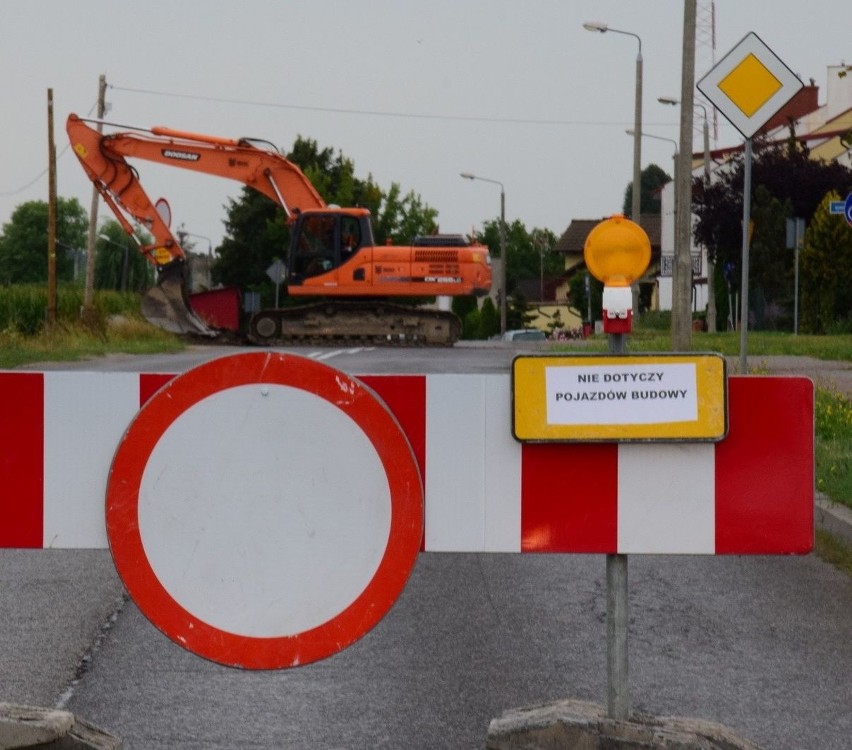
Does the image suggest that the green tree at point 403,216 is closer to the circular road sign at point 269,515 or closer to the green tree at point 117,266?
the green tree at point 117,266

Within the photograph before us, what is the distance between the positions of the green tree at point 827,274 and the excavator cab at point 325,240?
13.5 m

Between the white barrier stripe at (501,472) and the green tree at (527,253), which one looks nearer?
the white barrier stripe at (501,472)

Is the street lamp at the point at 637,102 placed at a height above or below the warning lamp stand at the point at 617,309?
above

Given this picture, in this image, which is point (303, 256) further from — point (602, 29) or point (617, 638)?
point (617, 638)

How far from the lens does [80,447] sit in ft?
12.3

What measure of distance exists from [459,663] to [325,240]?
31.0m

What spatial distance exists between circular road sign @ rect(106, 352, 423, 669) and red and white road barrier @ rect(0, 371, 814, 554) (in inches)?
5.6

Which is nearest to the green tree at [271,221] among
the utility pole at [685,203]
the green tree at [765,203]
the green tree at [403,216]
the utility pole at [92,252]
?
the green tree at [403,216]

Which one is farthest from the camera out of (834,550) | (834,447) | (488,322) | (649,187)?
(649,187)

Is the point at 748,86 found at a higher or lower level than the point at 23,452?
higher

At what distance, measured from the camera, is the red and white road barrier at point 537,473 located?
368cm

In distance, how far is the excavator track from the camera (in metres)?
37.1

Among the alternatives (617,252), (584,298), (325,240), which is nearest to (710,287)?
(325,240)

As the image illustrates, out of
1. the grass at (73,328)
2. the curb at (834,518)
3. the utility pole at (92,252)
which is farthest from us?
the utility pole at (92,252)
